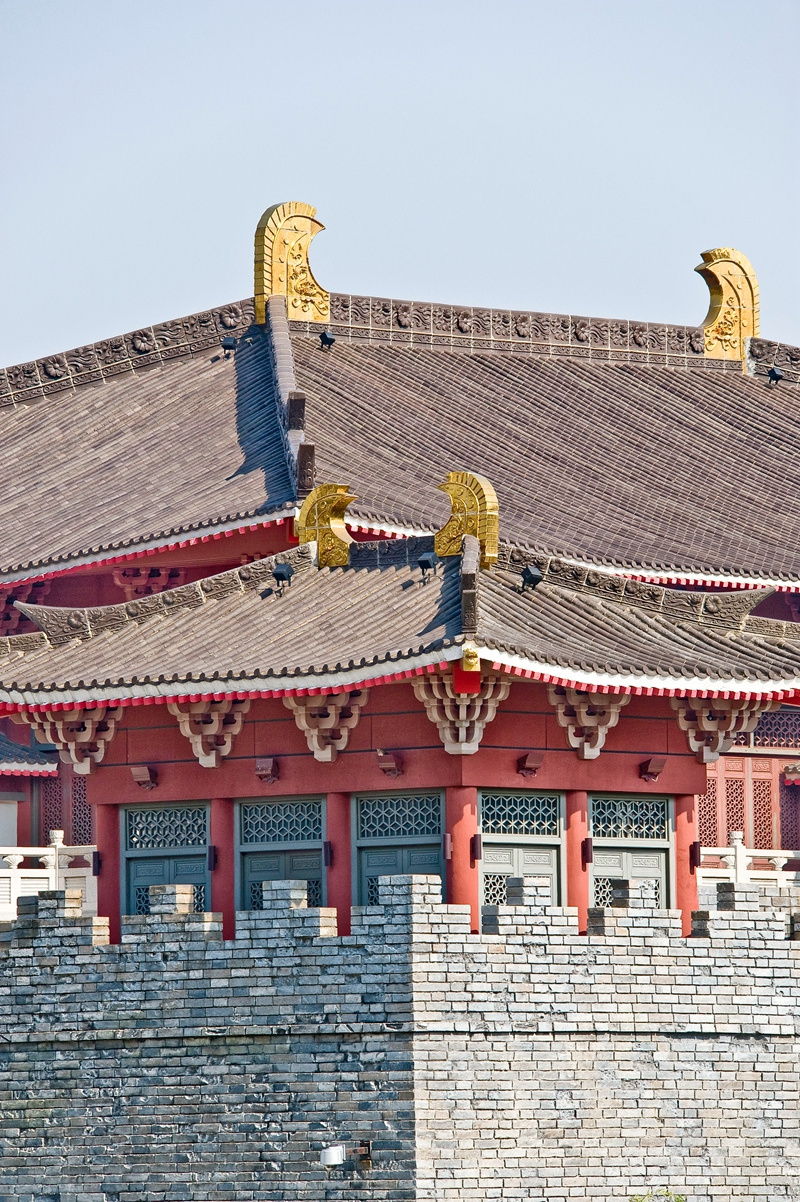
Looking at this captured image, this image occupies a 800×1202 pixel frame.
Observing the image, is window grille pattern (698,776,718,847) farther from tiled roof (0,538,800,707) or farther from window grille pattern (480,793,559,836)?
window grille pattern (480,793,559,836)

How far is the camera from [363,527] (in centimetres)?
2392

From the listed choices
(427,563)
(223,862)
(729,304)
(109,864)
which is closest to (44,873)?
(109,864)

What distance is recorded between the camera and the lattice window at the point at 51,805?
25453 millimetres

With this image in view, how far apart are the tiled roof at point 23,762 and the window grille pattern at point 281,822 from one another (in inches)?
162

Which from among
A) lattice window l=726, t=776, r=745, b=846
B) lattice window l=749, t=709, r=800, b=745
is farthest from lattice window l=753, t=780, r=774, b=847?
lattice window l=749, t=709, r=800, b=745

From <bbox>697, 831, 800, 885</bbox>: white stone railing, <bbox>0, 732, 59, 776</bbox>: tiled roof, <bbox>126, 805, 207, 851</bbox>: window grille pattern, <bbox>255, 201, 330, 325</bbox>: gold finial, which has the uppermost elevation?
<bbox>255, 201, 330, 325</bbox>: gold finial

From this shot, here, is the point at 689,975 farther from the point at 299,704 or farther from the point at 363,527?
the point at 363,527

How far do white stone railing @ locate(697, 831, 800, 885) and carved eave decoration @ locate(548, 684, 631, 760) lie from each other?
2.10 m

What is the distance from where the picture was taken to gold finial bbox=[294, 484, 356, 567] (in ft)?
74.7

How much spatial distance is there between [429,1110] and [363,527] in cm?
686

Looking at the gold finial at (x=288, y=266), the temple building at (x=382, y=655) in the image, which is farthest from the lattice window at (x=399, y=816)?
the gold finial at (x=288, y=266)

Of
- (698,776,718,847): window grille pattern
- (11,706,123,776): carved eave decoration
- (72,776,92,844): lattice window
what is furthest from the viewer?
(698,776,718,847): window grille pattern

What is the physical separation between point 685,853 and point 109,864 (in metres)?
5.40

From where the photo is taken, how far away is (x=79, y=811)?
81.9ft
